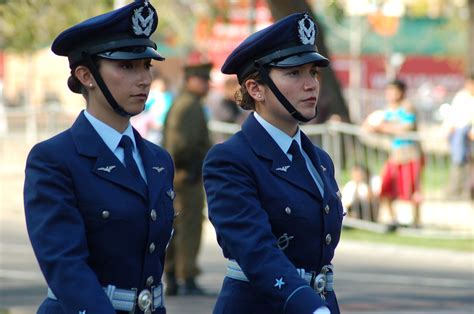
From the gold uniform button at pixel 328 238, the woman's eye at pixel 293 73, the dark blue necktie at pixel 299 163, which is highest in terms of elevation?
the woman's eye at pixel 293 73

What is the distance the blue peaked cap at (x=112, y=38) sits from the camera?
5027 mm

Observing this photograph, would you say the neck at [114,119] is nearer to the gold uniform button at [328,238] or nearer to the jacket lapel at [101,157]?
the jacket lapel at [101,157]

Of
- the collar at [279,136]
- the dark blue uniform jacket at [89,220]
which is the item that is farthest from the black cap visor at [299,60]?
the dark blue uniform jacket at [89,220]

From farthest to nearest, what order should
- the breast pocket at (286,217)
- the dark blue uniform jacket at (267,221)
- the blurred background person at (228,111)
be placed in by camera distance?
the blurred background person at (228,111) → the breast pocket at (286,217) → the dark blue uniform jacket at (267,221)

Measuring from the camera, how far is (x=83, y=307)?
4.66 metres

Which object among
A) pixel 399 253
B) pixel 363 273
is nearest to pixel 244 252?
pixel 363 273

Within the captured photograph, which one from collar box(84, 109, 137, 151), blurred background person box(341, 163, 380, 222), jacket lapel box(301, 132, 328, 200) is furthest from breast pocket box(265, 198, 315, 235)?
blurred background person box(341, 163, 380, 222)

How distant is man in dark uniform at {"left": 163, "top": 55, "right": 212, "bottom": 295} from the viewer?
1236cm

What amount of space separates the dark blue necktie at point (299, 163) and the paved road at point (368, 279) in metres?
5.62

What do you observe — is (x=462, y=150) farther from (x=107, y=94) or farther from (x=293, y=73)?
(x=107, y=94)

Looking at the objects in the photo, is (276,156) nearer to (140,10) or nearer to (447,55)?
(140,10)

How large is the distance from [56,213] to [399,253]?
11.8 meters

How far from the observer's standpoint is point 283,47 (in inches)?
210

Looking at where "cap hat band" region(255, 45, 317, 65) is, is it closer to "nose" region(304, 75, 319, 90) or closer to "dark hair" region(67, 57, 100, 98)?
"nose" region(304, 75, 319, 90)
